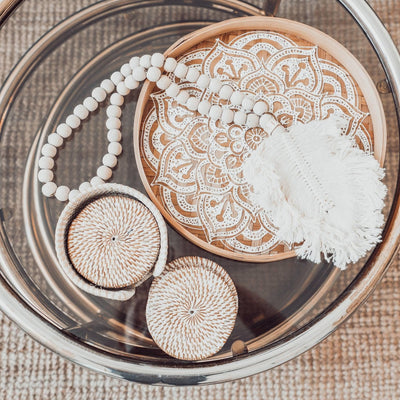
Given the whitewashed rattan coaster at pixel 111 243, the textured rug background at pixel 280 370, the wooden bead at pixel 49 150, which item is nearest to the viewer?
the whitewashed rattan coaster at pixel 111 243

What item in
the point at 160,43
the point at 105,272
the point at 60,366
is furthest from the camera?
the point at 60,366

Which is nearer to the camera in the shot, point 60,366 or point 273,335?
point 273,335

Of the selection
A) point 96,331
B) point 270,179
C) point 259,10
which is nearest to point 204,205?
point 270,179

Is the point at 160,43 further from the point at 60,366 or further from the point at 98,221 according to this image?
the point at 60,366

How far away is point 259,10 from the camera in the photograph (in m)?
0.57

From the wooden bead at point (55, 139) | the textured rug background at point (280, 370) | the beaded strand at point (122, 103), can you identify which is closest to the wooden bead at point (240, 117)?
the beaded strand at point (122, 103)

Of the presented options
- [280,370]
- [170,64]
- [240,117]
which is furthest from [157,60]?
[280,370]

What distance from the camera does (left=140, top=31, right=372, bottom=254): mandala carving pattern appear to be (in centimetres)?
47

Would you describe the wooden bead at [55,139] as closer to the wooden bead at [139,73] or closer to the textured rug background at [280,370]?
the wooden bead at [139,73]

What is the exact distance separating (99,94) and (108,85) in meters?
0.02

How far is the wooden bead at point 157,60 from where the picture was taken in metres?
0.48

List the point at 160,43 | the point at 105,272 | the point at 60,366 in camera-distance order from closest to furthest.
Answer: the point at 105,272
the point at 160,43
the point at 60,366

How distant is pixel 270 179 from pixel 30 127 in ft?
1.04

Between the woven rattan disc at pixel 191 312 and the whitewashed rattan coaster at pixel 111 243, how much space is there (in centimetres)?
3
